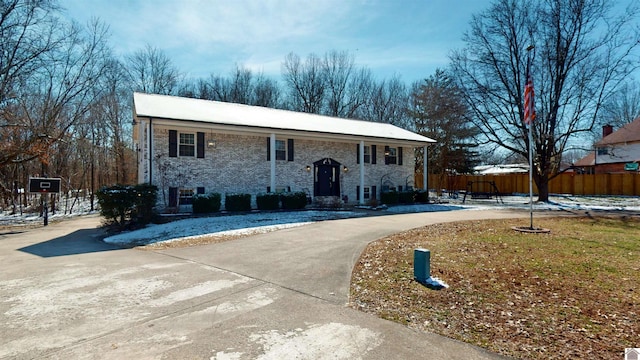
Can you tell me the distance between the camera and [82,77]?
→ 19672 millimetres

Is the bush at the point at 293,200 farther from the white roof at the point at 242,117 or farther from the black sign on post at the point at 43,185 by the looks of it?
the black sign on post at the point at 43,185

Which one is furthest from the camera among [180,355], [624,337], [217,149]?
[217,149]

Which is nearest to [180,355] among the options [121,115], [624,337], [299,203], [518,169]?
[624,337]

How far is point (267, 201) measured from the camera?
51.1 ft

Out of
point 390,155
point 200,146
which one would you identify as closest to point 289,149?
point 200,146

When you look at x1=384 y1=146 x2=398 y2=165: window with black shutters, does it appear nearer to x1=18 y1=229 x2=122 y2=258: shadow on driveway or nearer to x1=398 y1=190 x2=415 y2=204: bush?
x1=398 y1=190 x2=415 y2=204: bush

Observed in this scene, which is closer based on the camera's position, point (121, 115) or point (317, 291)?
point (317, 291)

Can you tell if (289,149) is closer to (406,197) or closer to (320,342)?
(406,197)

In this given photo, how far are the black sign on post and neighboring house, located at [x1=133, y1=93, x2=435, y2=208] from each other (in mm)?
3124

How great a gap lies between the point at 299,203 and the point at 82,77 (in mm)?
15157

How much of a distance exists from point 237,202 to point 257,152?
301 cm

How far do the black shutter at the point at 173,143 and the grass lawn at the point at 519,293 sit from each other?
10569 millimetres

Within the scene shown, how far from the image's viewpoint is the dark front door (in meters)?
18.7

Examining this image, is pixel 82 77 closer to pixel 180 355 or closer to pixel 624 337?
pixel 180 355
